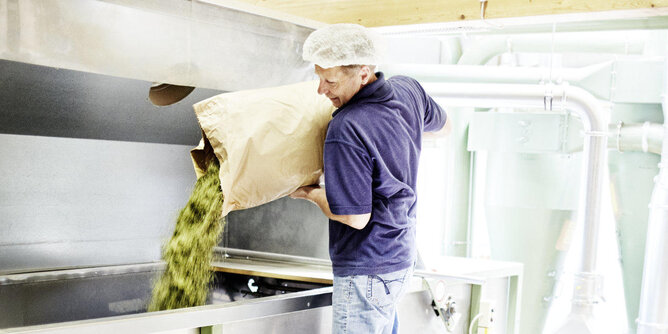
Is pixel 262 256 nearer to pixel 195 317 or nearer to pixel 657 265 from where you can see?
pixel 195 317

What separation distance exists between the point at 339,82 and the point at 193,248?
74cm

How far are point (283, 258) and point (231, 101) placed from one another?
104cm

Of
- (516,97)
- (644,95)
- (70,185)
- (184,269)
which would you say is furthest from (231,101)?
(644,95)

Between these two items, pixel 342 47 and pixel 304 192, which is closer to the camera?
pixel 342 47

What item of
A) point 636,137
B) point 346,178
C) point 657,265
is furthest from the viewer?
point 636,137

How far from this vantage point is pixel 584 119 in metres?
4.23

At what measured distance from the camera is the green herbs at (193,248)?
206 cm

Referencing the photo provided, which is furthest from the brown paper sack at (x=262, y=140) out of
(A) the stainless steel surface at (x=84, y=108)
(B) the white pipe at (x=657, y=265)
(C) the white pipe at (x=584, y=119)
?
(B) the white pipe at (x=657, y=265)

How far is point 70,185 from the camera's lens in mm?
2570

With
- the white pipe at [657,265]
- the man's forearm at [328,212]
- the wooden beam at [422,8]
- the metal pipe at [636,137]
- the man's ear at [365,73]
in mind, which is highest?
the wooden beam at [422,8]

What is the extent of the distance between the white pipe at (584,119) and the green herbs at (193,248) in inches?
92.8

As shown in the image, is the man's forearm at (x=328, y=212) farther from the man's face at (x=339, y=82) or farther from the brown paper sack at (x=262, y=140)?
the man's face at (x=339, y=82)

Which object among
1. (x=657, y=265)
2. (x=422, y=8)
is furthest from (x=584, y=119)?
(x=422, y=8)

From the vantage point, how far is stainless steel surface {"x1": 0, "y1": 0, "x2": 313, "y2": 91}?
180cm
